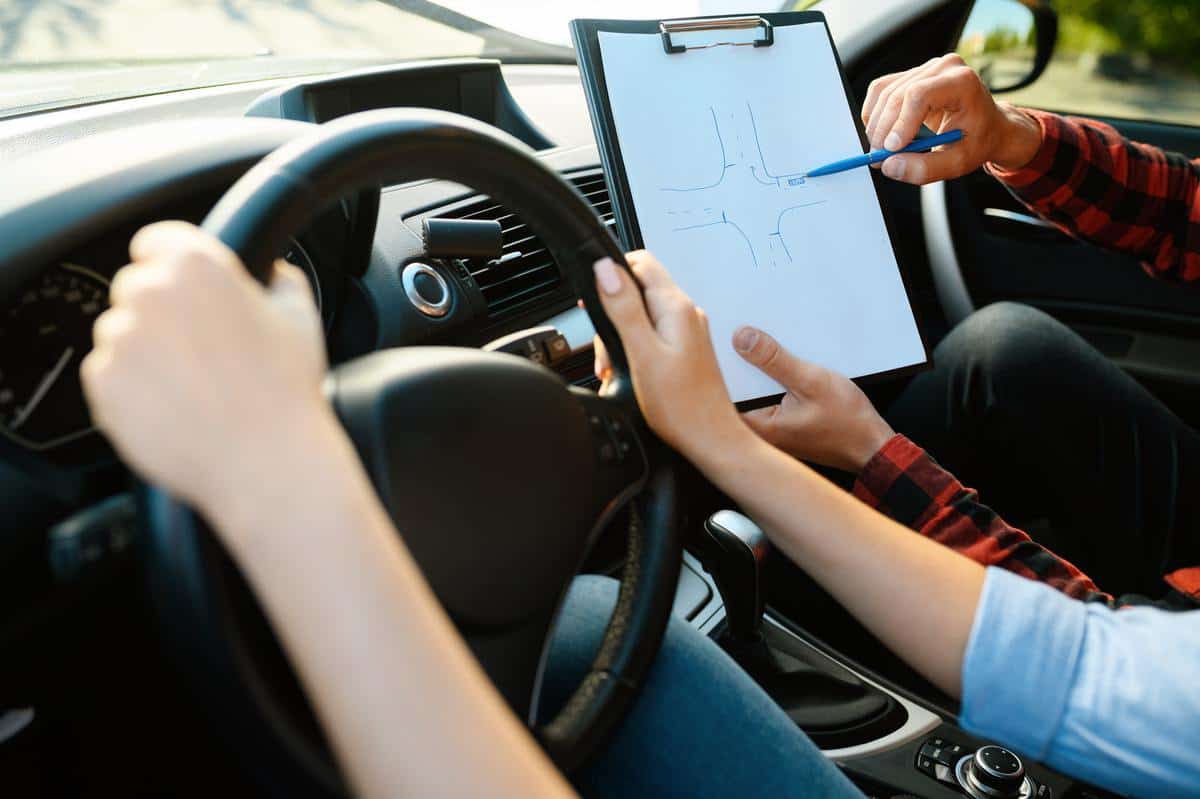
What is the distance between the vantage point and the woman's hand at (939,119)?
1.12 metres

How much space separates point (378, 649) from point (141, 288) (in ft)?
0.61

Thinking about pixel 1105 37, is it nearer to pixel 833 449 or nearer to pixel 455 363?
pixel 833 449

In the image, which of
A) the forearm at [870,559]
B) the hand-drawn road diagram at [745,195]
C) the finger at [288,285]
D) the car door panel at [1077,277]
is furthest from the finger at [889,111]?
the car door panel at [1077,277]

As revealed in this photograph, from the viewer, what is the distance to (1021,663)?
74cm

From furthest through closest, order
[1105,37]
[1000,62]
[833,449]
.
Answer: [1105,37] < [1000,62] < [833,449]

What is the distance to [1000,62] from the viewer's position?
2555mm

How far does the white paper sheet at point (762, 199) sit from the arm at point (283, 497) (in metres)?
0.56

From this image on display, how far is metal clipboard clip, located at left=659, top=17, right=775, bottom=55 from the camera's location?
103 centimetres

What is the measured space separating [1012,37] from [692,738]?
227 cm

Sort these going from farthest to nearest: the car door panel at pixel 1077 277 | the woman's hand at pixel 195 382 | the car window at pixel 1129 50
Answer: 1. the car window at pixel 1129 50
2. the car door panel at pixel 1077 277
3. the woman's hand at pixel 195 382

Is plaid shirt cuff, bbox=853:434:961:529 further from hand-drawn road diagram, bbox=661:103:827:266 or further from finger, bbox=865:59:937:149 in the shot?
finger, bbox=865:59:937:149

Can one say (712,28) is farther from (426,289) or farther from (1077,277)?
(1077,277)

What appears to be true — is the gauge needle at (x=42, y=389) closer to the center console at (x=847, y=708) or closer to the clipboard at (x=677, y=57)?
the clipboard at (x=677, y=57)

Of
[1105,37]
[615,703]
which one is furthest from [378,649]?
[1105,37]
